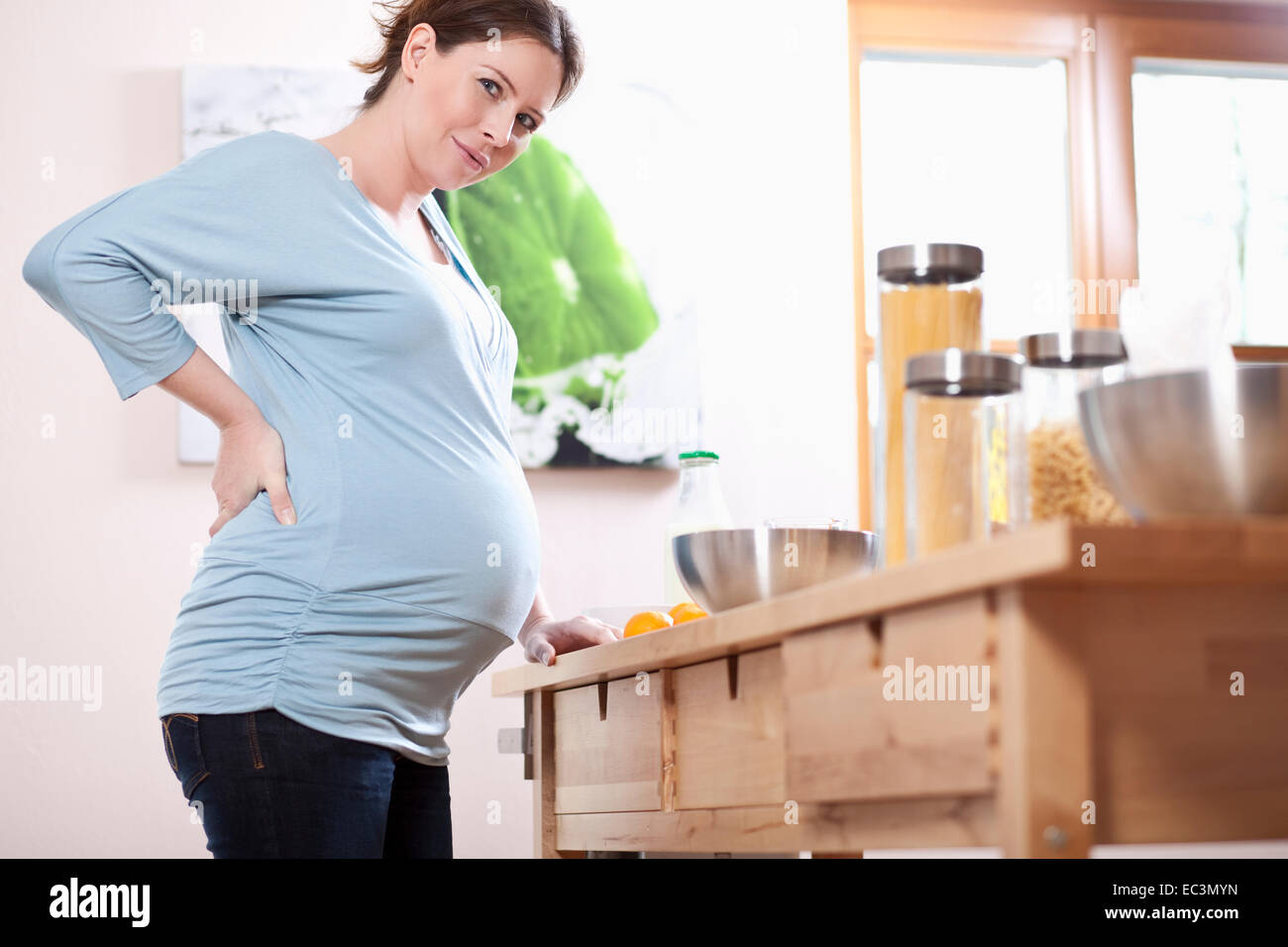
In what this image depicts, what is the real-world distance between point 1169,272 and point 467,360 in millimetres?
642

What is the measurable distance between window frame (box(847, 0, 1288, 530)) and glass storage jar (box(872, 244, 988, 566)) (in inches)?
63.0

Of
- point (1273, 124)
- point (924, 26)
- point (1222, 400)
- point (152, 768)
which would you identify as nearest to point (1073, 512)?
point (1222, 400)

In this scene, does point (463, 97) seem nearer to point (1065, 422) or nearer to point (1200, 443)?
point (1065, 422)

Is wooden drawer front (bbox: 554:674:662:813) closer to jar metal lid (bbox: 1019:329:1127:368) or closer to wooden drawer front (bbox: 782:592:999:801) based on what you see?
wooden drawer front (bbox: 782:592:999:801)

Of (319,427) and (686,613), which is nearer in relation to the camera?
(319,427)

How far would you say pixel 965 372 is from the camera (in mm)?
687

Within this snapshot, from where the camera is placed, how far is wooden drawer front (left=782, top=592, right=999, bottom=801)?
581 mm

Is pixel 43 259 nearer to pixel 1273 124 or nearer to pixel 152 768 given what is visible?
pixel 152 768

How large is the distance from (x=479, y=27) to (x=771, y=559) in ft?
1.96

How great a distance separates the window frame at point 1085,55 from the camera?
2.45 metres

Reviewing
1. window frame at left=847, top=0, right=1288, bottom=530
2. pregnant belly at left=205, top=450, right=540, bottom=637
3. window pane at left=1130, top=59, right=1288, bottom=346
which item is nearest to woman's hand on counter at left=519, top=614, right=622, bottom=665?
pregnant belly at left=205, top=450, right=540, bottom=637

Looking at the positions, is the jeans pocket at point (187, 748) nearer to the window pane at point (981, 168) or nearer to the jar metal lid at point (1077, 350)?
the jar metal lid at point (1077, 350)

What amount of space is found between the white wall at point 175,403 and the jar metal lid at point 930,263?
1407 mm

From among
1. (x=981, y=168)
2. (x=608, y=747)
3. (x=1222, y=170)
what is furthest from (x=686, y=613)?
(x=1222, y=170)
